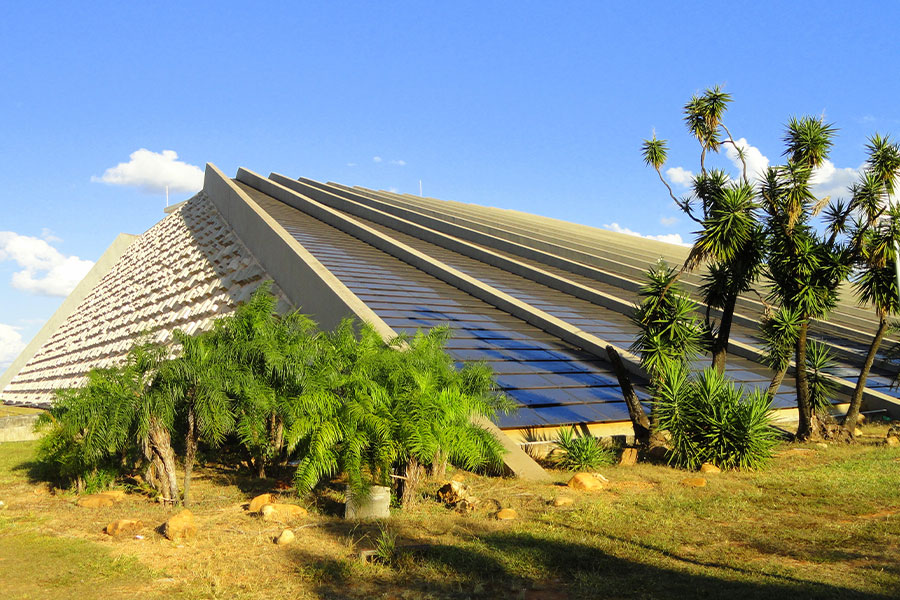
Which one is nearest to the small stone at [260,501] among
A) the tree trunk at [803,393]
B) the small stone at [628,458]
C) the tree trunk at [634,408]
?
the small stone at [628,458]

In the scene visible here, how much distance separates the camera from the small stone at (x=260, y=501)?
8109 mm

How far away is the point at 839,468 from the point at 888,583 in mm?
5195

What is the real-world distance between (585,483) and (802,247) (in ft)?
20.3

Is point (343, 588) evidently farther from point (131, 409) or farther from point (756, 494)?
point (756, 494)

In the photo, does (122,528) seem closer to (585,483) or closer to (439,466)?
(439,466)

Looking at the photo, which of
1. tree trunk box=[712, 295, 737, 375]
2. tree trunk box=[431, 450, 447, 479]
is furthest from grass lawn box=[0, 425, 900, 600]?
tree trunk box=[712, 295, 737, 375]

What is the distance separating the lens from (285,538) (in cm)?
674

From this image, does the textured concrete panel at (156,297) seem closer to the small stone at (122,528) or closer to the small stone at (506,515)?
the small stone at (122,528)

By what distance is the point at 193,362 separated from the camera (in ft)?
27.8

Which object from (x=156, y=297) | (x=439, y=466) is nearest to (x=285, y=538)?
(x=439, y=466)

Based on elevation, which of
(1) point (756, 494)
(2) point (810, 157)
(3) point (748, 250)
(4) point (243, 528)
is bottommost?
(4) point (243, 528)

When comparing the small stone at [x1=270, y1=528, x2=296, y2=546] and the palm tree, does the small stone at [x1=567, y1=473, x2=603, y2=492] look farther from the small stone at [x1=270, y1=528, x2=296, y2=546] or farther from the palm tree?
the palm tree

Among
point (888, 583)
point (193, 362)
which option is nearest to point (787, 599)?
point (888, 583)

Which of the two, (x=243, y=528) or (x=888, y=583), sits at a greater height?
(x=888, y=583)
